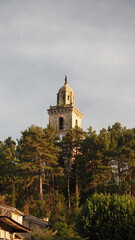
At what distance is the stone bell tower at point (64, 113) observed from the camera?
245ft

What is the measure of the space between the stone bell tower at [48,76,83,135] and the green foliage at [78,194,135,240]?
3811 centimetres

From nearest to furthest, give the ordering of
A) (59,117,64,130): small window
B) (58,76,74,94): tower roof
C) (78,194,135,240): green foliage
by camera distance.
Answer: (78,194,135,240): green foliage, (59,117,64,130): small window, (58,76,74,94): tower roof

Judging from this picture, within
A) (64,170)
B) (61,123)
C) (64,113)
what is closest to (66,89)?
(64,113)

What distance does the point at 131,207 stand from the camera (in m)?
34.5

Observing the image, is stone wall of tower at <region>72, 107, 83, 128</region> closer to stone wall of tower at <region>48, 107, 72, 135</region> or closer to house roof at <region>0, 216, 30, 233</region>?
stone wall of tower at <region>48, 107, 72, 135</region>

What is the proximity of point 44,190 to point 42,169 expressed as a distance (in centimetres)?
308

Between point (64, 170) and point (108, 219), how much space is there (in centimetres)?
2489

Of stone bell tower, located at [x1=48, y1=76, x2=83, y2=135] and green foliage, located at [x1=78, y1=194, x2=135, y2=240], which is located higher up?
stone bell tower, located at [x1=48, y1=76, x2=83, y2=135]

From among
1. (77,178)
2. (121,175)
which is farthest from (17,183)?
(121,175)

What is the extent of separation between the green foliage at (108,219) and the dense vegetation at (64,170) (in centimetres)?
1107

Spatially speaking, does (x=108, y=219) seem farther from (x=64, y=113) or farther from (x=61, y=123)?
(x=64, y=113)

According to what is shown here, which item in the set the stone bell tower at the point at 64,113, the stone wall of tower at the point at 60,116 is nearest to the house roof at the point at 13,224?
the stone bell tower at the point at 64,113

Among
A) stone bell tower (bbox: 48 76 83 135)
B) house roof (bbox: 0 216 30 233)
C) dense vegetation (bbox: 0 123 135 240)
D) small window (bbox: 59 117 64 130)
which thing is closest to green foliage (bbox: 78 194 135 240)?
house roof (bbox: 0 216 30 233)

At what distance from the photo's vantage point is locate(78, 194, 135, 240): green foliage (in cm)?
3309
